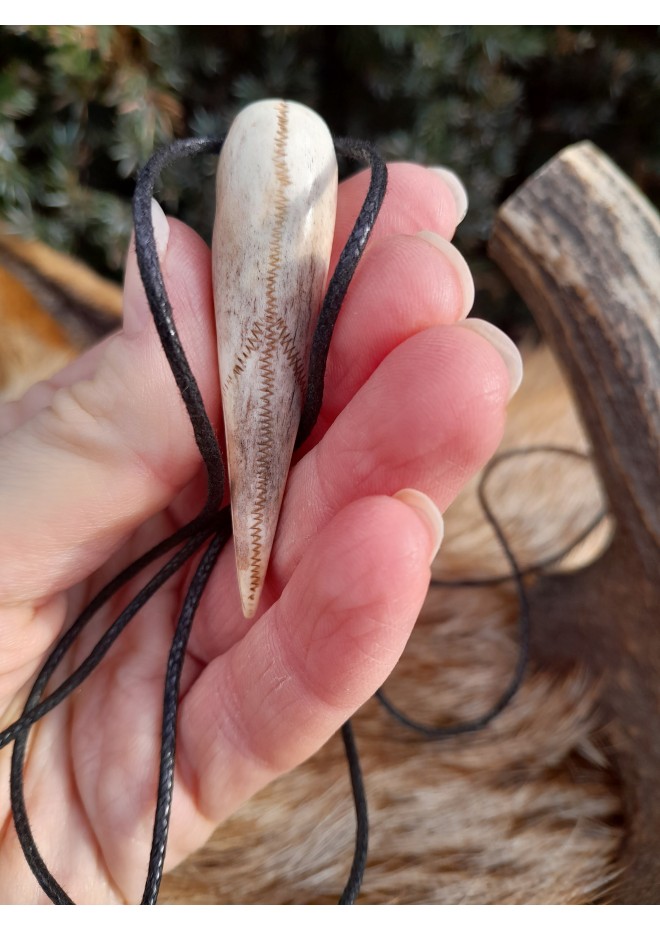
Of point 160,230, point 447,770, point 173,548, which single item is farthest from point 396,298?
point 447,770

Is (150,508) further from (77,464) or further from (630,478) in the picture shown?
(630,478)

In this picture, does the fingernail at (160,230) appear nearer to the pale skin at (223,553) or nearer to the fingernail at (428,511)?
the pale skin at (223,553)

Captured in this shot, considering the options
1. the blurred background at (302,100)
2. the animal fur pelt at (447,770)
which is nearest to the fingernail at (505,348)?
the animal fur pelt at (447,770)

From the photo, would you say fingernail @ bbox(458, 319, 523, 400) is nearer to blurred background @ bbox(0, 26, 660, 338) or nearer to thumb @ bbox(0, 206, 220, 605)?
thumb @ bbox(0, 206, 220, 605)

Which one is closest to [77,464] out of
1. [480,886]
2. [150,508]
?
[150,508]

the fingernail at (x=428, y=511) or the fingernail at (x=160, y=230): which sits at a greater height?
the fingernail at (x=160, y=230)

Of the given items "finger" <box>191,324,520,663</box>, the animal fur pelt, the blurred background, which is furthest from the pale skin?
the blurred background

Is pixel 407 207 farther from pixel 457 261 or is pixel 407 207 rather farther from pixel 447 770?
pixel 447 770
